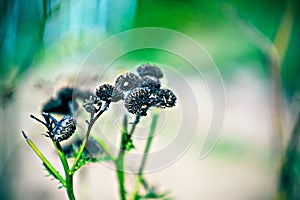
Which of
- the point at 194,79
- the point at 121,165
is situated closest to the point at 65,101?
the point at 121,165

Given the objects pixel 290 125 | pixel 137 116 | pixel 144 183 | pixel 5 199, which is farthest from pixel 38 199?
pixel 290 125

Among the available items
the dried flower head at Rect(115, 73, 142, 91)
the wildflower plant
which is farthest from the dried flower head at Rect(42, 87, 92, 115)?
the dried flower head at Rect(115, 73, 142, 91)

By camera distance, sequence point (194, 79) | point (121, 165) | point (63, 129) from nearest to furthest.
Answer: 1. point (63, 129)
2. point (121, 165)
3. point (194, 79)

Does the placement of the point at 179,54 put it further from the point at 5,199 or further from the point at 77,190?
the point at 5,199

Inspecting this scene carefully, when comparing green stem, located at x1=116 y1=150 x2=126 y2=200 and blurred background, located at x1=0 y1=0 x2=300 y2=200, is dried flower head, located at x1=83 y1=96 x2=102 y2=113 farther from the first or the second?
blurred background, located at x1=0 y1=0 x2=300 y2=200

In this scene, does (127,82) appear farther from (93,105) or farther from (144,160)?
(144,160)
